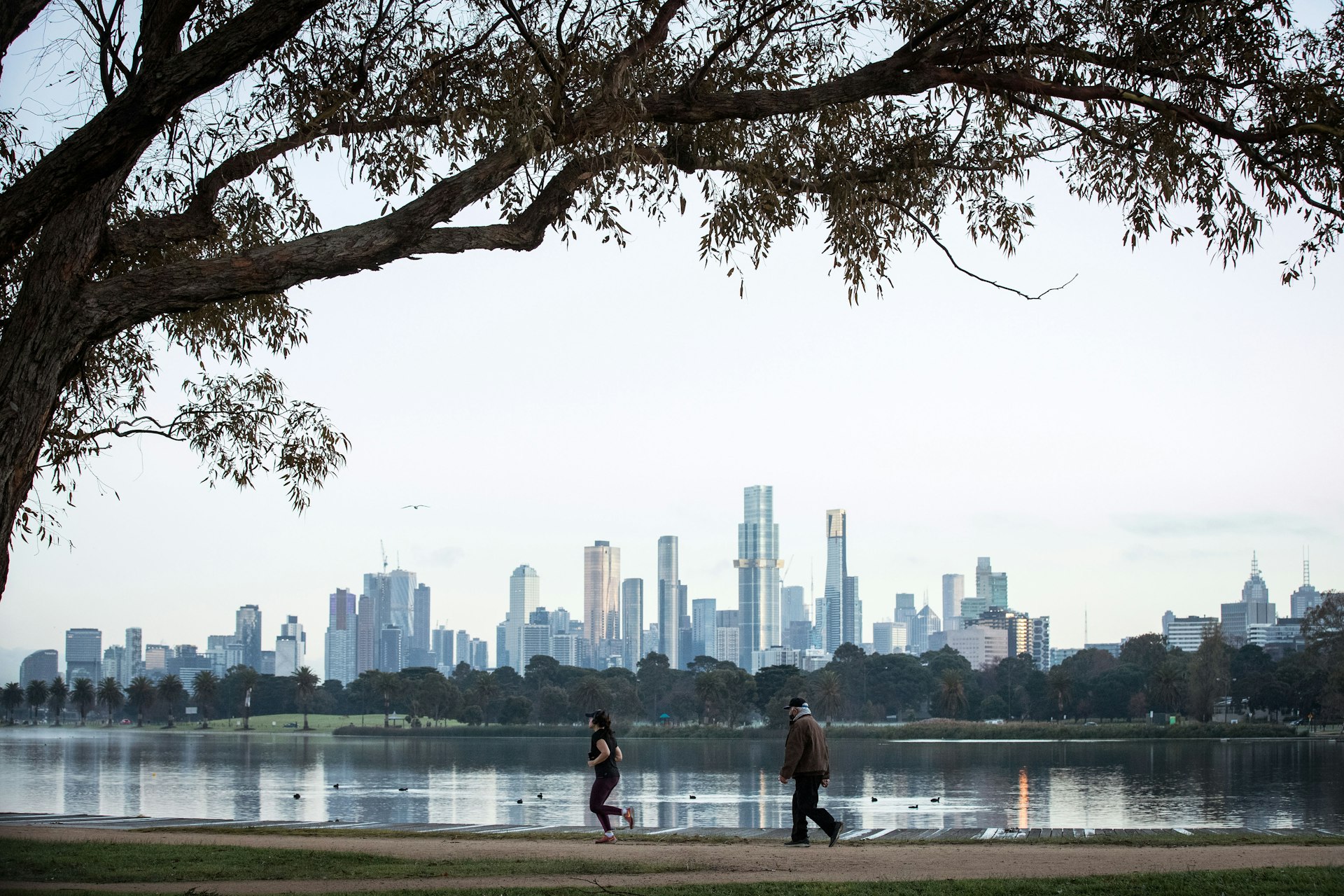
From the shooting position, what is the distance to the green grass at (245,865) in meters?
9.82

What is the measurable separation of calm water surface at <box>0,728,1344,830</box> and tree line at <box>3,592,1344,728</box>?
12980 mm

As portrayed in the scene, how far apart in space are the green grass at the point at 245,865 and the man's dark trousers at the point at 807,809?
179 cm

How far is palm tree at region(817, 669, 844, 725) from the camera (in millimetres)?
101875

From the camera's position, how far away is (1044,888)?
827cm

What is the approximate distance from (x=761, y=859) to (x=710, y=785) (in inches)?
1204

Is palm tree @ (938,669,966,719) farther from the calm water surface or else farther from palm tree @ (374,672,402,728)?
palm tree @ (374,672,402,728)

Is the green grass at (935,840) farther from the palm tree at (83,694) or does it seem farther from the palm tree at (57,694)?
the palm tree at (83,694)

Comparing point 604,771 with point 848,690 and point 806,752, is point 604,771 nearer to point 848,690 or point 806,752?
point 806,752

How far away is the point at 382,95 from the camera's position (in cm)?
981

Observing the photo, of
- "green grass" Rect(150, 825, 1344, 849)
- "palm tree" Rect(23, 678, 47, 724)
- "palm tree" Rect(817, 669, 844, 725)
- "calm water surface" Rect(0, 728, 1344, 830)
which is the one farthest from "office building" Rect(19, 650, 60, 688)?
"green grass" Rect(150, 825, 1344, 849)

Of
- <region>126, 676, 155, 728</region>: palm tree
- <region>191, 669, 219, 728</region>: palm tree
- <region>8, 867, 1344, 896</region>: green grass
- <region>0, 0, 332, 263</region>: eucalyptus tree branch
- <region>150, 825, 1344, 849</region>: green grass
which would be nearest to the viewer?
<region>0, 0, 332, 263</region>: eucalyptus tree branch

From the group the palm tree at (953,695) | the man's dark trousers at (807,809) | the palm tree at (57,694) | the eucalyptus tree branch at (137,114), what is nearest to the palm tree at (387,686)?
the palm tree at (57,694)

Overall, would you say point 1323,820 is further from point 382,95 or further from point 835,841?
point 382,95

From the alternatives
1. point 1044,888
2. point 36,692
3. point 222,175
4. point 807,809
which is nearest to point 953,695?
point 36,692
